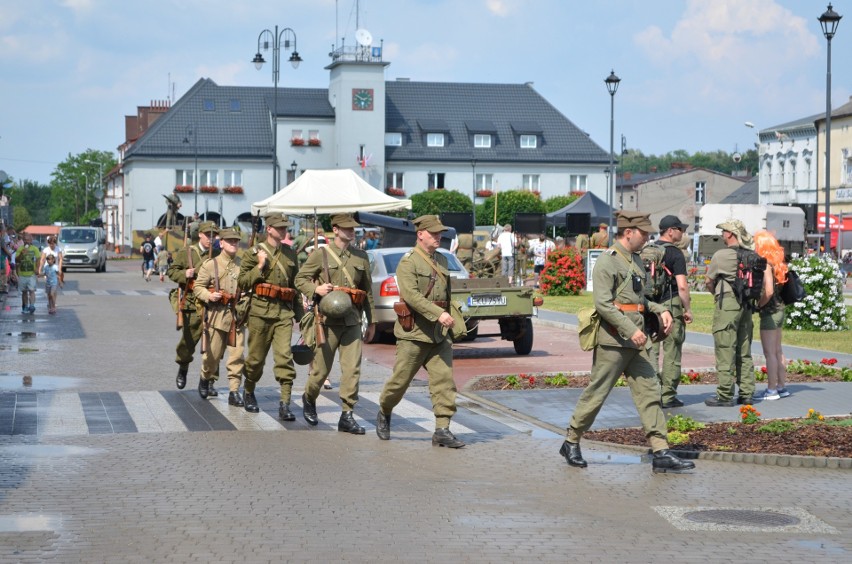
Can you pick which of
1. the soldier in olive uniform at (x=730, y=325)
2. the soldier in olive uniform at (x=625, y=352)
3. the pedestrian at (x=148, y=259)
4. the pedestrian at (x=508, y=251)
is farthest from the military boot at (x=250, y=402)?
the pedestrian at (x=148, y=259)

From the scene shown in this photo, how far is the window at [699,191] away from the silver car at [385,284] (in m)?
91.9

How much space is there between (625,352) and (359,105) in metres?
88.7

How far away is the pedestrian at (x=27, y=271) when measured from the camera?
92.8 feet

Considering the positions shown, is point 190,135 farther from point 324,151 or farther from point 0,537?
point 0,537

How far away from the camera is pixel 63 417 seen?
12.3 metres

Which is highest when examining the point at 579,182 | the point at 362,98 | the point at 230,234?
the point at 362,98

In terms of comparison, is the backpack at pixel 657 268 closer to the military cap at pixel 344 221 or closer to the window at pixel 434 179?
the military cap at pixel 344 221

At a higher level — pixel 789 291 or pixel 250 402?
pixel 789 291

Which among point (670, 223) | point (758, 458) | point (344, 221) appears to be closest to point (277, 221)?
point (344, 221)

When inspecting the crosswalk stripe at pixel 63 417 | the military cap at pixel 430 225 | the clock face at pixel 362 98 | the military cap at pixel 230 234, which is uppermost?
the clock face at pixel 362 98

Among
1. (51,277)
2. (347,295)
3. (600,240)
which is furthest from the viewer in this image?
(600,240)

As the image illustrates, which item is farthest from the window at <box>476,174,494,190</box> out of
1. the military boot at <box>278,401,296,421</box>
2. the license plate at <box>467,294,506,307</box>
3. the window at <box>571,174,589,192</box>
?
the military boot at <box>278,401,296,421</box>

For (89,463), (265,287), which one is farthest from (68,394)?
(89,463)

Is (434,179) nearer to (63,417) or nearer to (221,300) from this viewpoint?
(221,300)
